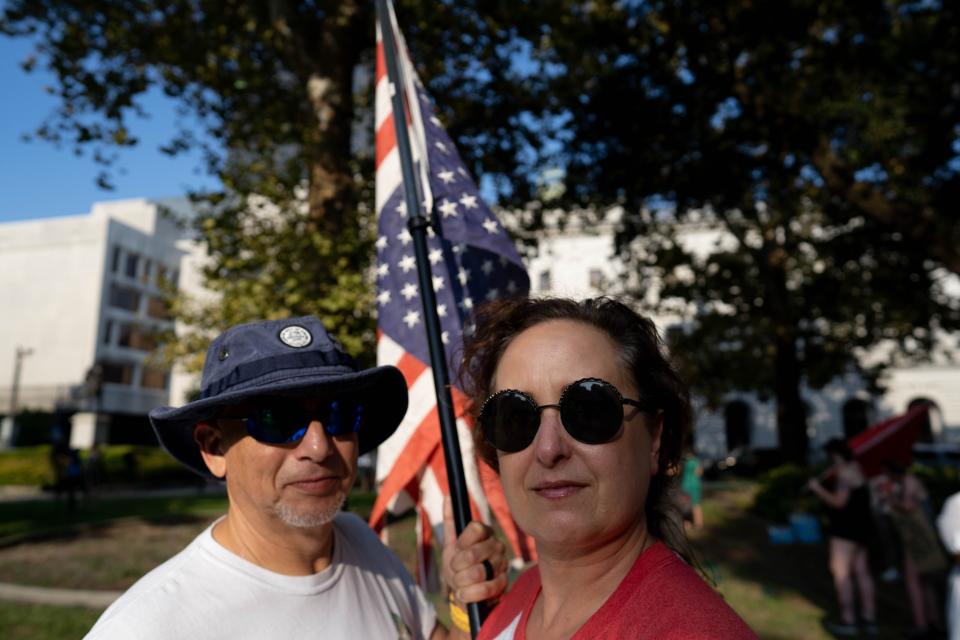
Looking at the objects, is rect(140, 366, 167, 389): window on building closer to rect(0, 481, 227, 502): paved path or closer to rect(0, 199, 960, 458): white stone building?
rect(0, 199, 960, 458): white stone building

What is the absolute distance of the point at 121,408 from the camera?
51594 mm

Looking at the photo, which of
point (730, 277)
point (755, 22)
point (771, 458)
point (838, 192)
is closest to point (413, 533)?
point (838, 192)

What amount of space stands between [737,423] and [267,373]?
1910 inches

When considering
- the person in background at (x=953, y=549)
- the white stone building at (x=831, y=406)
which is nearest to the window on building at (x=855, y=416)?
the white stone building at (x=831, y=406)

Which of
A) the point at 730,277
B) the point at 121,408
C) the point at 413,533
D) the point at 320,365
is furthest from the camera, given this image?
the point at 121,408

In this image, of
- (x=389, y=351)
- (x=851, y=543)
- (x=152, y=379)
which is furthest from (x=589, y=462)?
(x=152, y=379)

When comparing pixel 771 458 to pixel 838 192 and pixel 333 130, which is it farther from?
pixel 333 130

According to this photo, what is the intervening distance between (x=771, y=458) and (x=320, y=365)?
35301 millimetres

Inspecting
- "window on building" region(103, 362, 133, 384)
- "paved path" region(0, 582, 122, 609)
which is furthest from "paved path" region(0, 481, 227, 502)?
"window on building" region(103, 362, 133, 384)

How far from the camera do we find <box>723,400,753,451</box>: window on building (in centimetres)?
4638

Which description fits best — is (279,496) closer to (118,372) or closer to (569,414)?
(569,414)

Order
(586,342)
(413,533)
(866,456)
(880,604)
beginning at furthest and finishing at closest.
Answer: (413,533) → (880,604) → (866,456) → (586,342)

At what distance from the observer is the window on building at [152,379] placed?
55.6 metres

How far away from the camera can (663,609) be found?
1.54 m
